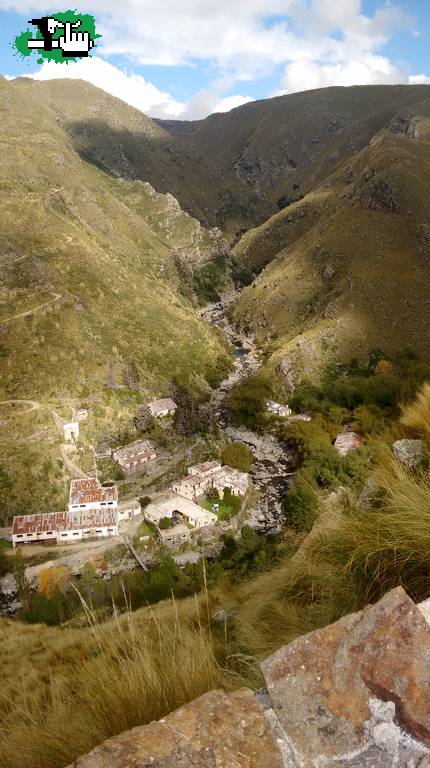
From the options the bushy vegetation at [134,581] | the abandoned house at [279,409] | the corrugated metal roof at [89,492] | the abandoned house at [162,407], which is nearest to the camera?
the bushy vegetation at [134,581]

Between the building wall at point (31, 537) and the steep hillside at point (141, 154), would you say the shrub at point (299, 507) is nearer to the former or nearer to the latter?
the building wall at point (31, 537)

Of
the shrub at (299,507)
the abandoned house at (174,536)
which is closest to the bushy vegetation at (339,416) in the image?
the shrub at (299,507)

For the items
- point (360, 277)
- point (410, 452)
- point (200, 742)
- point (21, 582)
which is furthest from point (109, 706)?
point (360, 277)

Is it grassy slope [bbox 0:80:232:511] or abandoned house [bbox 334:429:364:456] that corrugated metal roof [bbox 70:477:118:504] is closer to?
grassy slope [bbox 0:80:232:511]

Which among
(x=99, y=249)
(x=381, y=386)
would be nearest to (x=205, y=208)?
(x=99, y=249)

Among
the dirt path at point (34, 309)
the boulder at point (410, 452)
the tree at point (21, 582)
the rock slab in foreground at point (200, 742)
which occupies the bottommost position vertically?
the tree at point (21, 582)

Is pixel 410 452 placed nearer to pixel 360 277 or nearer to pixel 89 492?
pixel 89 492

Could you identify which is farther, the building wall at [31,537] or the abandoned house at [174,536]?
the abandoned house at [174,536]

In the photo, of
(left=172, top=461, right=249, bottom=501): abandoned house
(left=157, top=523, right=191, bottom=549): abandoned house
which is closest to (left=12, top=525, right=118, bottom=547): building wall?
(left=157, top=523, right=191, bottom=549): abandoned house
